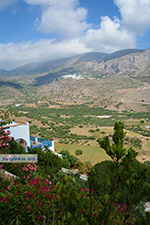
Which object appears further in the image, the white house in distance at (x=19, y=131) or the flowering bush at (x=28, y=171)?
the white house in distance at (x=19, y=131)

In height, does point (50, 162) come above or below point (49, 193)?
below

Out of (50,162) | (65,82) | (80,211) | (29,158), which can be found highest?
(65,82)

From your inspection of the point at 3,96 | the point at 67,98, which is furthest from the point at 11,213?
the point at 3,96

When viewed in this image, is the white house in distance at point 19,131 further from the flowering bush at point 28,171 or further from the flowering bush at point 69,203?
the flowering bush at point 69,203

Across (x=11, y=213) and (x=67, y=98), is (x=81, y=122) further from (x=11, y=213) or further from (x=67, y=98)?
(x=67, y=98)

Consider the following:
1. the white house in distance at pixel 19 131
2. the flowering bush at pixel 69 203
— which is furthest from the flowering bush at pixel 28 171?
the white house in distance at pixel 19 131

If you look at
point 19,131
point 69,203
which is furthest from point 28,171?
point 19,131

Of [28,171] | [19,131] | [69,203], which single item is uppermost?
[69,203]

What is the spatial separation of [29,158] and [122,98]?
73.3 meters

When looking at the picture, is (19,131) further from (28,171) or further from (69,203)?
(69,203)

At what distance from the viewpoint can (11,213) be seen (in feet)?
10.4

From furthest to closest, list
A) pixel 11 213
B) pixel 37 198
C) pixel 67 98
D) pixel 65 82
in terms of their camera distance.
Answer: pixel 65 82
pixel 67 98
pixel 37 198
pixel 11 213

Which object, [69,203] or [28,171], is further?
[28,171]

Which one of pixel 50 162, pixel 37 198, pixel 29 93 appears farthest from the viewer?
pixel 29 93
